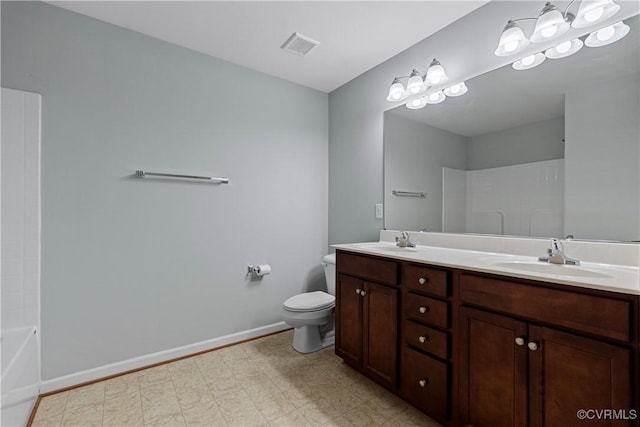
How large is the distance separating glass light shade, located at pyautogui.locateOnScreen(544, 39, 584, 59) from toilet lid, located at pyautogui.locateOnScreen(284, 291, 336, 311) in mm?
2003

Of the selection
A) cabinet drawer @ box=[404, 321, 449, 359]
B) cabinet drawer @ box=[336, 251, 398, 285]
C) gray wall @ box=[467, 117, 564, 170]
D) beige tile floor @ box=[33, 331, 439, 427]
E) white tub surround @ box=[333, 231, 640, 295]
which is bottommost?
beige tile floor @ box=[33, 331, 439, 427]

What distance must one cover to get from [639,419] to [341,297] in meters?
1.35

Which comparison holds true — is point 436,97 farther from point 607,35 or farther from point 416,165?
point 607,35

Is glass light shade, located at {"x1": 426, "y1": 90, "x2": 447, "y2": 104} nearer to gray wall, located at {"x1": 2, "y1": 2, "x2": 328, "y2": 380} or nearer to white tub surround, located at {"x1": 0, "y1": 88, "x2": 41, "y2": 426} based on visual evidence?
gray wall, located at {"x1": 2, "y1": 2, "x2": 328, "y2": 380}

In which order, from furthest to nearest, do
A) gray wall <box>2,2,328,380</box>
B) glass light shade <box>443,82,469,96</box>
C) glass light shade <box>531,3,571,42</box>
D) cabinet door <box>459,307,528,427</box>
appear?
1. glass light shade <box>443,82,469,96</box>
2. gray wall <box>2,2,328,380</box>
3. glass light shade <box>531,3,571,42</box>
4. cabinet door <box>459,307,528,427</box>

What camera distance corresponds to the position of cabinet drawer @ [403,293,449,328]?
4.33ft

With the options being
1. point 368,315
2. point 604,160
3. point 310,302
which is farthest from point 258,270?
point 604,160

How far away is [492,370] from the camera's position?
3.75 ft

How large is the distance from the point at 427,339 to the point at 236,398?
1136 mm

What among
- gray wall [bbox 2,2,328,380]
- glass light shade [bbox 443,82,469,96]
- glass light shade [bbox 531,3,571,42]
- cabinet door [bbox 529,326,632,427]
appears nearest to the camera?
cabinet door [bbox 529,326,632,427]

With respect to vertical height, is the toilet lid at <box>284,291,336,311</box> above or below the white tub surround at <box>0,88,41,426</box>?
below

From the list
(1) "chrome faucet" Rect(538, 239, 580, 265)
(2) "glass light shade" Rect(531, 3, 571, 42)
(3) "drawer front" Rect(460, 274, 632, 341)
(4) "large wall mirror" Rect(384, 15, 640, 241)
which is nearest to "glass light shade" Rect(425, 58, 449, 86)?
(4) "large wall mirror" Rect(384, 15, 640, 241)

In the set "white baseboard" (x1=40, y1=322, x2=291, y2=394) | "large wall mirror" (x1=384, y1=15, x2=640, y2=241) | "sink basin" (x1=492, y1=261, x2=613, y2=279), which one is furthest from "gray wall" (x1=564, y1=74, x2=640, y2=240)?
"white baseboard" (x1=40, y1=322, x2=291, y2=394)

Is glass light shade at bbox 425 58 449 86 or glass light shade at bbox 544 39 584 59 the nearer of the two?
glass light shade at bbox 544 39 584 59
